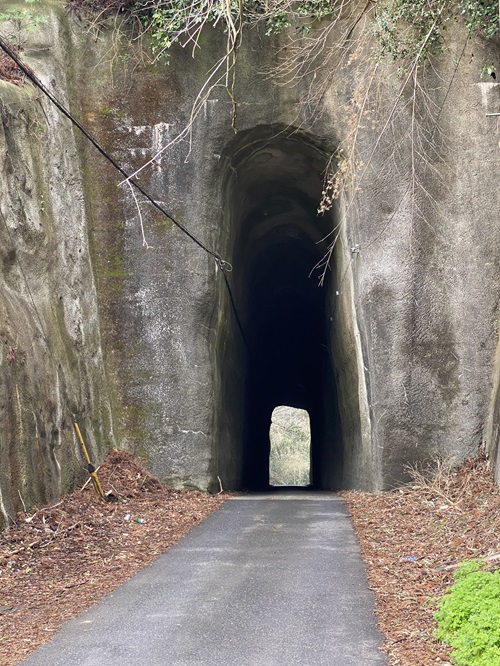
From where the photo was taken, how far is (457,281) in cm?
1091

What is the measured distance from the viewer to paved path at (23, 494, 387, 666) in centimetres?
462

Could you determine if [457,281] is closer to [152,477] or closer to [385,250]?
[385,250]

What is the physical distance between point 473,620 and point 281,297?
17015 millimetres

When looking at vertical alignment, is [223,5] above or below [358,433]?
above

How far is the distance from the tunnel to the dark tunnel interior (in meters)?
0.03

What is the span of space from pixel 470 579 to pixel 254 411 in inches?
656

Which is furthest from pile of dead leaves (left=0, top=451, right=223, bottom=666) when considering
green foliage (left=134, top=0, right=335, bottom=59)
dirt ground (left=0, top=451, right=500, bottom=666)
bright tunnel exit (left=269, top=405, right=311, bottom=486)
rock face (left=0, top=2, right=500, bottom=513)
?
bright tunnel exit (left=269, top=405, right=311, bottom=486)

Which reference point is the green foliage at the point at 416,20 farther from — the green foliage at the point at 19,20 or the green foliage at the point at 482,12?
the green foliage at the point at 19,20

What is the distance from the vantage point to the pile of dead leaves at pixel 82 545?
5.61 metres

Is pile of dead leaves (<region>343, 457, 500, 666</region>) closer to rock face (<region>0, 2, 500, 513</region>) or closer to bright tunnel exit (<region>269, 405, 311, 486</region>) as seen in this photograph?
rock face (<region>0, 2, 500, 513</region>)

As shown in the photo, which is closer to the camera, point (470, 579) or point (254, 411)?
point (470, 579)

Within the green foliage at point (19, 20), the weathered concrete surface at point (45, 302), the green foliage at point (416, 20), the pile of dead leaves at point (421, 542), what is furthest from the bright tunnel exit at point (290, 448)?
the green foliage at point (416, 20)

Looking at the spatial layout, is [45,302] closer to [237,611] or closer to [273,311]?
[237,611]

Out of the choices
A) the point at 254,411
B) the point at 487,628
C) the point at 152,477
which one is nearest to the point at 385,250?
the point at 152,477
